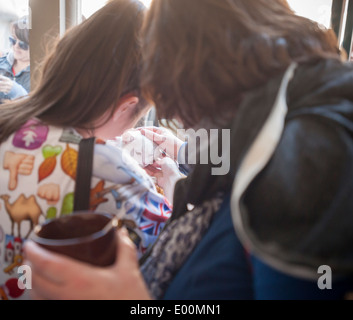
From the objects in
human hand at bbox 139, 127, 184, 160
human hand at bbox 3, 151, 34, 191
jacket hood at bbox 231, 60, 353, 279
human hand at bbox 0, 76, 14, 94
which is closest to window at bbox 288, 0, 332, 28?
human hand at bbox 139, 127, 184, 160

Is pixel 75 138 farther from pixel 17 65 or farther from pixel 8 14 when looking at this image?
pixel 8 14

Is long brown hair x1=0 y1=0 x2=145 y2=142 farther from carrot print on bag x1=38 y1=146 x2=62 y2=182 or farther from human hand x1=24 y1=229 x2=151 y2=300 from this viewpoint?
human hand x1=24 y1=229 x2=151 y2=300

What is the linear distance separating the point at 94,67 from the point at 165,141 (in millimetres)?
567

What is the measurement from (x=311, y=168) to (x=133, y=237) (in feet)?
1.82

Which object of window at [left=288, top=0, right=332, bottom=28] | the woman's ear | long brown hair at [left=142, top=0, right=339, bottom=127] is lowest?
the woman's ear

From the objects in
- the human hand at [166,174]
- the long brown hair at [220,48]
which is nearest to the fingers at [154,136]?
the human hand at [166,174]

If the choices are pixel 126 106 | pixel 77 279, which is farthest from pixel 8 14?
pixel 77 279

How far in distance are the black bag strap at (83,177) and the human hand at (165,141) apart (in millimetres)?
592

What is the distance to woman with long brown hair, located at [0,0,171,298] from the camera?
2.48 feet

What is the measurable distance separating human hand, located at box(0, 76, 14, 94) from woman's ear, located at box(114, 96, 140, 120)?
1.14 meters

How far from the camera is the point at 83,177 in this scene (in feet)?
2.44
